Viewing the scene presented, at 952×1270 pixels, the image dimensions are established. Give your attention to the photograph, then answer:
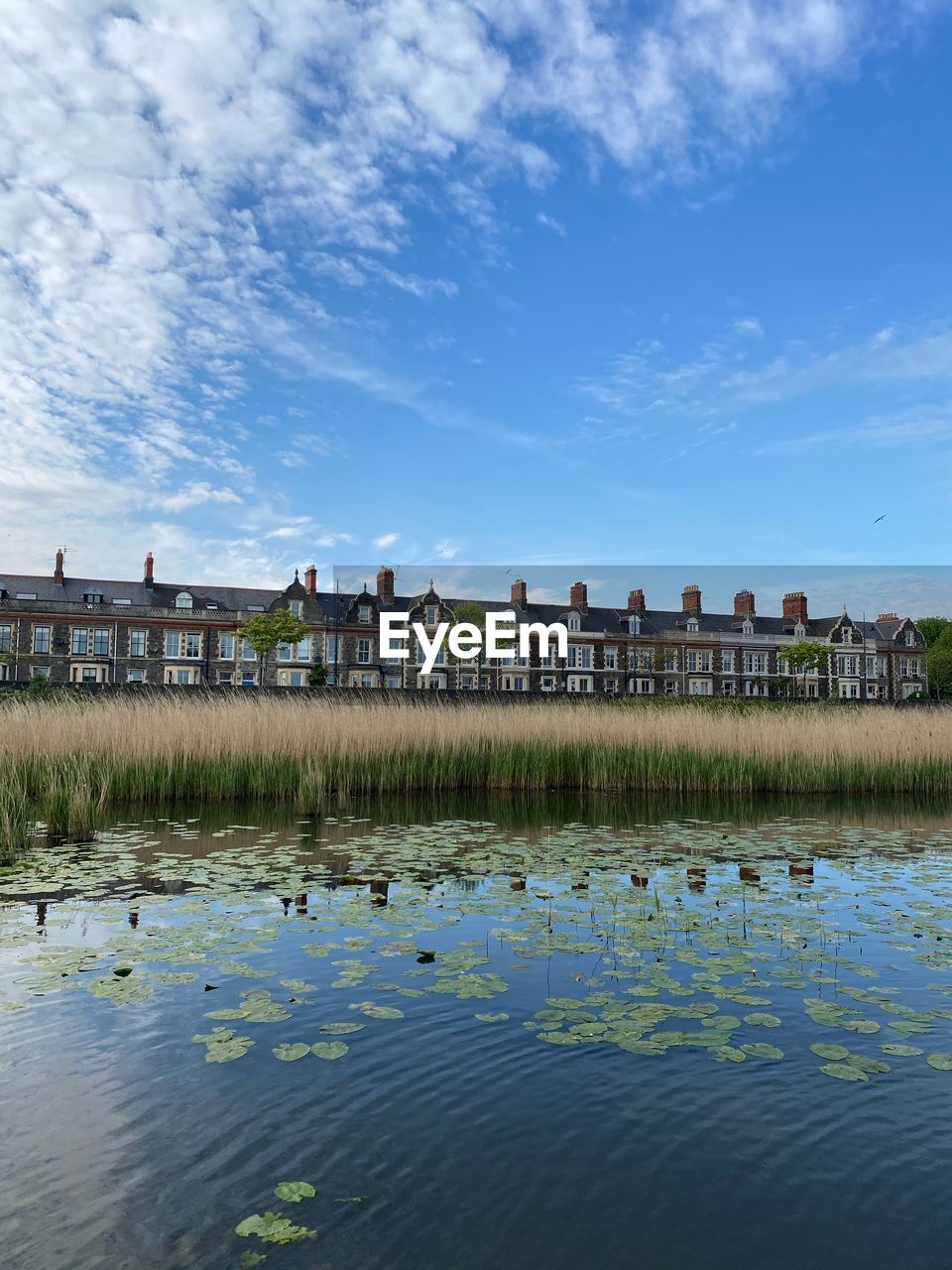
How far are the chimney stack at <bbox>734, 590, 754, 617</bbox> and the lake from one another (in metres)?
65.5

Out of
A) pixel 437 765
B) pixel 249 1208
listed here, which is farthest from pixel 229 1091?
pixel 437 765

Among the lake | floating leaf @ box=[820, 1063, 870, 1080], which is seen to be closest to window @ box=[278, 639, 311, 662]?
the lake

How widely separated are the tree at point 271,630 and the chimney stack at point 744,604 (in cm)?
3546

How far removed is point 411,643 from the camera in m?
61.5

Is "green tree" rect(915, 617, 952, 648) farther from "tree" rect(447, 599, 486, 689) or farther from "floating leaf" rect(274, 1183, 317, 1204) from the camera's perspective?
→ "floating leaf" rect(274, 1183, 317, 1204)

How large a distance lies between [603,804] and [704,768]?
126 inches

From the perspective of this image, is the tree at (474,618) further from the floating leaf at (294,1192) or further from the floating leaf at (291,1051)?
the floating leaf at (294,1192)

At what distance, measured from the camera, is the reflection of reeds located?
13180mm

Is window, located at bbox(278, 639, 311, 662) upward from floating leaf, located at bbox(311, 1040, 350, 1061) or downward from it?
upward

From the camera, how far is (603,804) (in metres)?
13.6

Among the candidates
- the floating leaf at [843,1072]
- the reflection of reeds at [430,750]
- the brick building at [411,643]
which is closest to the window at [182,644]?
the brick building at [411,643]

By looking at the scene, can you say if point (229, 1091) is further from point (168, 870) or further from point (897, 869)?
point (897, 869)

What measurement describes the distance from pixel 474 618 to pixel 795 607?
2899 cm

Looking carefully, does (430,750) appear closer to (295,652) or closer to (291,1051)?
(291,1051)
